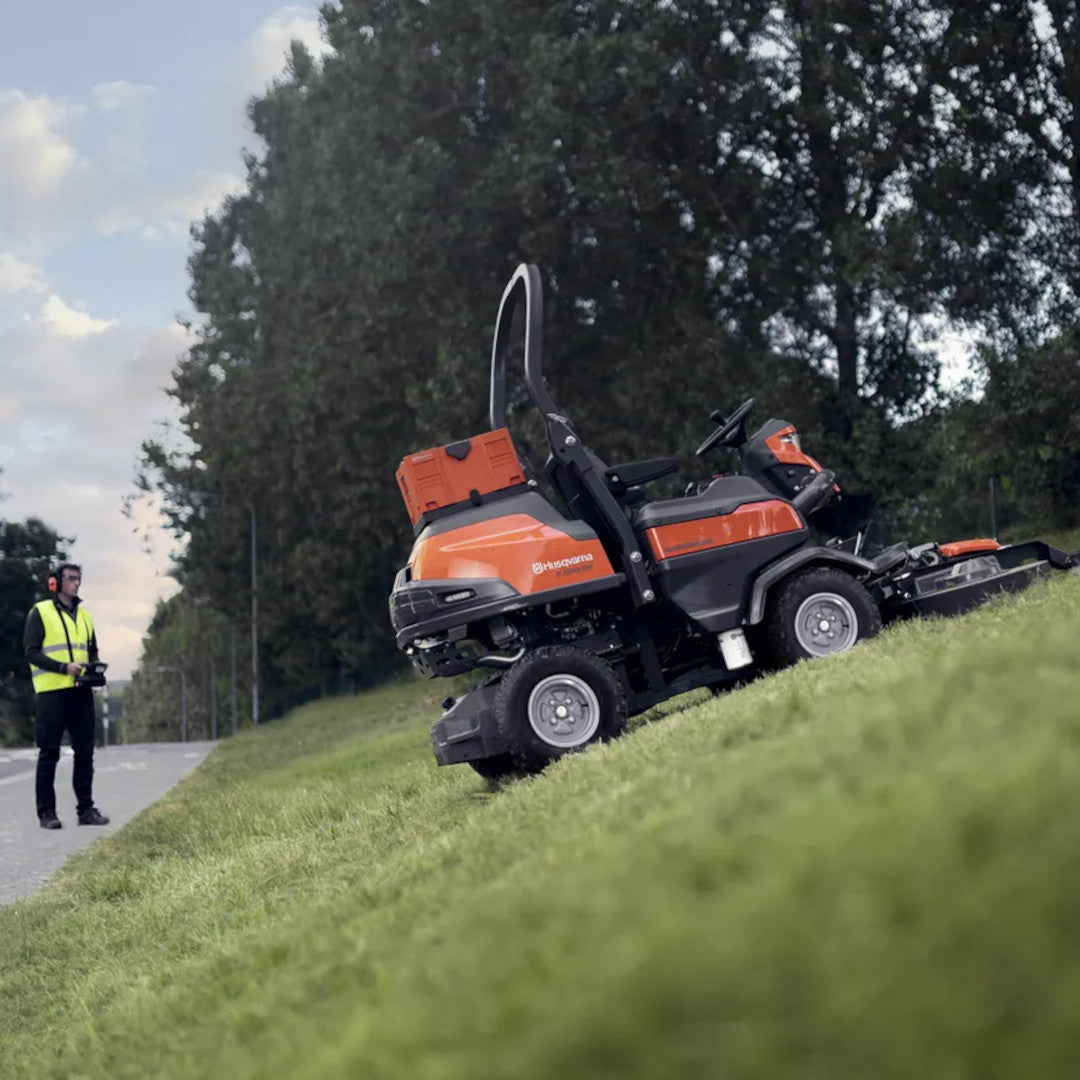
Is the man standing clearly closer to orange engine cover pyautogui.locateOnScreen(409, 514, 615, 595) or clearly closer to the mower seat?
orange engine cover pyautogui.locateOnScreen(409, 514, 615, 595)

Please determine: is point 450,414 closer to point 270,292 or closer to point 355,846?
point 270,292

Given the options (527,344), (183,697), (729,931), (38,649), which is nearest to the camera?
(729,931)

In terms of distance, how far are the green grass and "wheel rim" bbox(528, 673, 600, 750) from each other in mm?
2421

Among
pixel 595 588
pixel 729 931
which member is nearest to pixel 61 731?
pixel 595 588

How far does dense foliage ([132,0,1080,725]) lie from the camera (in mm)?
23062

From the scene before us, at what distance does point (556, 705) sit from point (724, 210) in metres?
18.1

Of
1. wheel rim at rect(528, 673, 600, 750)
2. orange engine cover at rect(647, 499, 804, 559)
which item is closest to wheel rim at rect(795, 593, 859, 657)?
orange engine cover at rect(647, 499, 804, 559)

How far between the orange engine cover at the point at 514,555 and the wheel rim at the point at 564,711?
0.49 m

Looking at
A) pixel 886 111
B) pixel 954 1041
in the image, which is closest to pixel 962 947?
pixel 954 1041

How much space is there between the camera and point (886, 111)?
23.0 metres

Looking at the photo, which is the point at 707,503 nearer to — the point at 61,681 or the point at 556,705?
the point at 556,705

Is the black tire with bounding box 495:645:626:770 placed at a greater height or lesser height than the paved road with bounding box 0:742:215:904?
greater

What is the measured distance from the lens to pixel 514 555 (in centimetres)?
804

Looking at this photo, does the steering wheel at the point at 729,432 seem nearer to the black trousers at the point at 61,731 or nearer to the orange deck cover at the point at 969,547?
the orange deck cover at the point at 969,547
